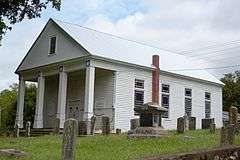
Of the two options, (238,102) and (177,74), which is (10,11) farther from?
(238,102)

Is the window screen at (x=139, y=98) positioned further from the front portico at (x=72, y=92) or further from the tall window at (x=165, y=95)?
the tall window at (x=165, y=95)

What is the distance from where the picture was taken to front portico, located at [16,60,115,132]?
107ft

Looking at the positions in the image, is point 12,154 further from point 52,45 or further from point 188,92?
point 188,92

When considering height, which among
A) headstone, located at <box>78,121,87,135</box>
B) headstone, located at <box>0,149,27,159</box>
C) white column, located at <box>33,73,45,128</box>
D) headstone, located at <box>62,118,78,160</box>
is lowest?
headstone, located at <box>0,149,27,159</box>

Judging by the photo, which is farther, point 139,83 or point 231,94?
point 231,94

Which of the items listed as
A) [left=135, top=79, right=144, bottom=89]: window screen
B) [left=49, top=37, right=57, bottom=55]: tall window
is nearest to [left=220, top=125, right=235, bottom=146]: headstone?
[left=135, top=79, right=144, bottom=89]: window screen

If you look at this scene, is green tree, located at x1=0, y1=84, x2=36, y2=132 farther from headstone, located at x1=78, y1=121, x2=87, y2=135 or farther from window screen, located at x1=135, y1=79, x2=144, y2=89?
headstone, located at x1=78, y1=121, x2=87, y2=135

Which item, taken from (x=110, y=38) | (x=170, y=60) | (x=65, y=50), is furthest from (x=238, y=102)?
(x=65, y=50)

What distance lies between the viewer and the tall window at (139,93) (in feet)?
117

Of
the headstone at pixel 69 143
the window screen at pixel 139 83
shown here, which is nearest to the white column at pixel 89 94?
the window screen at pixel 139 83

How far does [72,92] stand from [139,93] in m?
6.03

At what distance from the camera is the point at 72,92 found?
127ft

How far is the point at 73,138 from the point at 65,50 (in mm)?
25582

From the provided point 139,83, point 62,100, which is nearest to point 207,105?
point 139,83
